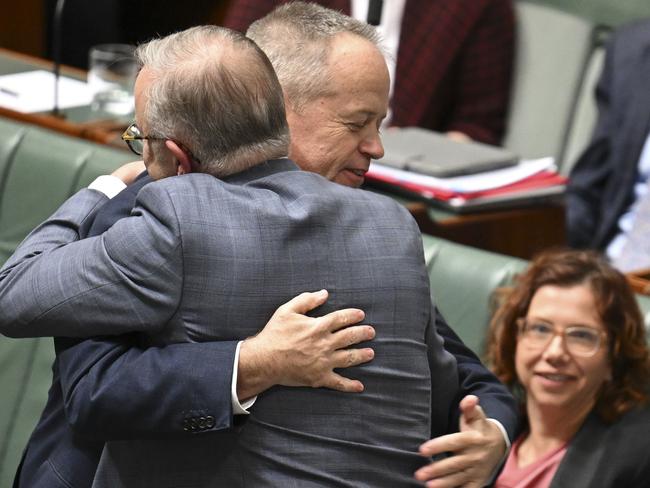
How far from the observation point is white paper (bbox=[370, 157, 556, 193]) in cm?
264

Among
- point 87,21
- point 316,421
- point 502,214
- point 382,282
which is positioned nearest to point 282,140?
point 382,282

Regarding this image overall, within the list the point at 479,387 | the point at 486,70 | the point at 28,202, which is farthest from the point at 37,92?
the point at 479,387

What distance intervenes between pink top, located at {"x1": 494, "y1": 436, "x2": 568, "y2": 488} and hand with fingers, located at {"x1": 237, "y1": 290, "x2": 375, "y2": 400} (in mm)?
702

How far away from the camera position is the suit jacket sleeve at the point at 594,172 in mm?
3086

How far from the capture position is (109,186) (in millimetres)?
1573

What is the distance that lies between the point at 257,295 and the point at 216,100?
0.65ft

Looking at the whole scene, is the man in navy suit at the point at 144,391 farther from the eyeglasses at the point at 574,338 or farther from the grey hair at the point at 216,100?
the eyeglasses at the point at 574,338

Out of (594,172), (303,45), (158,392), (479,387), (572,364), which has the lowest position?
(594,172)

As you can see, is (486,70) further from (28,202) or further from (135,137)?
(135,137)

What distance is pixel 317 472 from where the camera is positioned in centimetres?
133

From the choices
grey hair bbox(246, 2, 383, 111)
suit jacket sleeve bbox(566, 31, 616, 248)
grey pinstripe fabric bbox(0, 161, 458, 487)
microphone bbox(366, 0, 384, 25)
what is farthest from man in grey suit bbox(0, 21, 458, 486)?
suit jacket sleeve bbox(566, 31, 616, 248)

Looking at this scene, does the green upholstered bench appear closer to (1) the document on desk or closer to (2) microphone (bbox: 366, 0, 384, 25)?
(1) the document on desk

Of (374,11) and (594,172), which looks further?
(594,172)

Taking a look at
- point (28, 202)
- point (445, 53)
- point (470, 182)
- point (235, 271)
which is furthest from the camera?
point (445, 53)
